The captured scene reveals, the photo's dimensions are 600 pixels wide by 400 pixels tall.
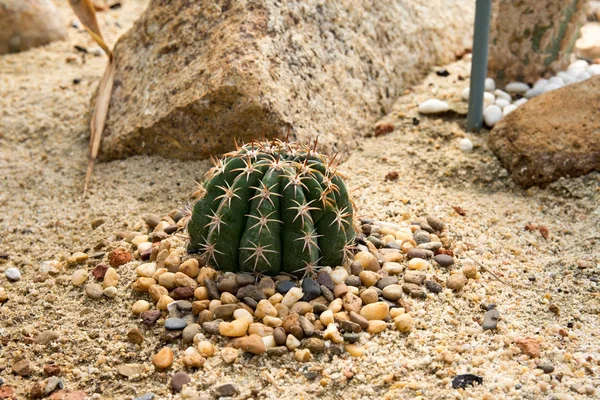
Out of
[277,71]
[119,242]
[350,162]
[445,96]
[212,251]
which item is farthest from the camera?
[445,96]

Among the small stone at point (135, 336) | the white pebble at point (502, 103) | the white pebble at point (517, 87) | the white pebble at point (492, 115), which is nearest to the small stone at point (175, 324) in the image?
the small stone at point (135, 336)

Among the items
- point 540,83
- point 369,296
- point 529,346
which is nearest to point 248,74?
point 369,296

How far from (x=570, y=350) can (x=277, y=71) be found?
89.6 inches

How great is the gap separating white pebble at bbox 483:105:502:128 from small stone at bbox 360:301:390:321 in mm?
2150

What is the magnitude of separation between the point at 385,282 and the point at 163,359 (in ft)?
3.49

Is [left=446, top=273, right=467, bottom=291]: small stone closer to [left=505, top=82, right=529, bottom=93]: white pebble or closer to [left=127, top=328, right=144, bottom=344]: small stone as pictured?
[left=127, top=328, right=144, bottom=344]: small stone

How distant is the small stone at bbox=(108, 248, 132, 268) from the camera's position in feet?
11.2

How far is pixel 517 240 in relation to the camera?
148 inches

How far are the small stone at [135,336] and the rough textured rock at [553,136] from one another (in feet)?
8.37

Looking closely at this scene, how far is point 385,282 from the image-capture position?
318 centimetres

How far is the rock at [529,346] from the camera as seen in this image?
9.25ft

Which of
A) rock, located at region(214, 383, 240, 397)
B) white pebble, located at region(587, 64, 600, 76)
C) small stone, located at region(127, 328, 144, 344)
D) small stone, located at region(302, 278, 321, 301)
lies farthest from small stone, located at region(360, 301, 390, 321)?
white pebble, located at region(587, 64, 600, 76)

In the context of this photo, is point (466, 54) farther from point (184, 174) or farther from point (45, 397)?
point (45, 397)

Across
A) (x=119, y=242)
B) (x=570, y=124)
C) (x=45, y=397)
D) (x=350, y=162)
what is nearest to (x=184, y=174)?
(x=119, y=242)
